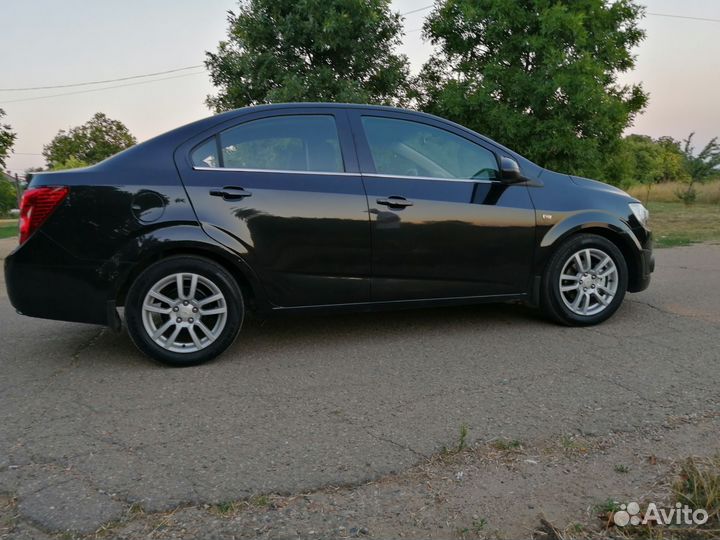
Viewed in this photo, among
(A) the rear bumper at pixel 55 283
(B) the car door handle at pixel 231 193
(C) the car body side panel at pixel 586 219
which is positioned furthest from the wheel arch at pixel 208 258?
(C) the car body side panel at pixel 586 219

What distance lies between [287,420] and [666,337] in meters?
3.07

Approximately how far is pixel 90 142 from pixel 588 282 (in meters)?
80.6

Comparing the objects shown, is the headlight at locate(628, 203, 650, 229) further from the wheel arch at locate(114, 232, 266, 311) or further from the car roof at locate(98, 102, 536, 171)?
the wheel arch at locate(114, 232, 266, 311)

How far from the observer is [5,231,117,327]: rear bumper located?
13.0ft

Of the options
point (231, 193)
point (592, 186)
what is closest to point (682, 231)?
point (592, 186)

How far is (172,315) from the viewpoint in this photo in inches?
160

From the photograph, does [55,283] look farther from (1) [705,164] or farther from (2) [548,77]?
(1) [705,164]

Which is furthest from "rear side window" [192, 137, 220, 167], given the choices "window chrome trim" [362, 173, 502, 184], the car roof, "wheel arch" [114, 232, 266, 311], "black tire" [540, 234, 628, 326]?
"black tire" [540, 234, 628, 326]

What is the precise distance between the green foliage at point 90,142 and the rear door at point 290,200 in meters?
75.7

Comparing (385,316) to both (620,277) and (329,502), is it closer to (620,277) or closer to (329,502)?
(620,277)

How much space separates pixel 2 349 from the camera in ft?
15.5

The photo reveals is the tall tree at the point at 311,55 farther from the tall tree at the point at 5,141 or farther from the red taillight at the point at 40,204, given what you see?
the red taillight at the point at 40,204

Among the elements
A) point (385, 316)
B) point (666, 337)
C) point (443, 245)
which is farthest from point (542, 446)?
point (385, 316)

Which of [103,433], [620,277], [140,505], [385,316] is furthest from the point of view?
[385,316]
